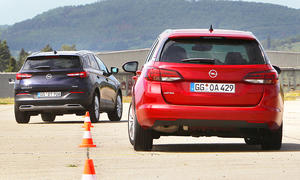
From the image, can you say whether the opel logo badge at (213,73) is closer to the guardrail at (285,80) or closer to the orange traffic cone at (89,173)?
the orange traffic cone at (89,173)

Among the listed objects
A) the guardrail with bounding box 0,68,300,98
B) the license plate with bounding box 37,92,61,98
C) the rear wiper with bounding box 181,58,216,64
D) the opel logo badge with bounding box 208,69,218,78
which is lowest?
the guardrail with bounding box 0,68,300,98

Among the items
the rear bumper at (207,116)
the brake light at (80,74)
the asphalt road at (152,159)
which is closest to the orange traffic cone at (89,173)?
the asphalt road at (152,159)

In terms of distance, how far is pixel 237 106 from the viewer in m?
9.01

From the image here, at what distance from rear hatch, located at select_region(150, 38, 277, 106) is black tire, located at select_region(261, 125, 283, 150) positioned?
0.74 m

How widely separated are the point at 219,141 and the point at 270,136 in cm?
212

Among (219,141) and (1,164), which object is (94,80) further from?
(1,164)

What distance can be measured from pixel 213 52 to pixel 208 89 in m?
0.58

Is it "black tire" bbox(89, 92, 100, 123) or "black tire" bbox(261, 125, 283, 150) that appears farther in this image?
"black tire" bbox(89, 92, 100, 123)

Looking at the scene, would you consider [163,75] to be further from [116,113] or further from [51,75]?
[116,113]

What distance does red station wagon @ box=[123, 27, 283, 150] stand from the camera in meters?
8.97

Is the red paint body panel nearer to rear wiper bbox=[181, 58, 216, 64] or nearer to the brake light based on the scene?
rear wiper bbox=[181, 58, 216, 64]

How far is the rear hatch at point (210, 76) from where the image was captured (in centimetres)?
898

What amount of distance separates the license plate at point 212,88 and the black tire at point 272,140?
0.95 m

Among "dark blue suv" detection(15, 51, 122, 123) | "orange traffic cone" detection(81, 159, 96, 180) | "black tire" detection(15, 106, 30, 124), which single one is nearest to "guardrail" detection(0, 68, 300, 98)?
"black tire" detection(15, 106, 30, 124)
